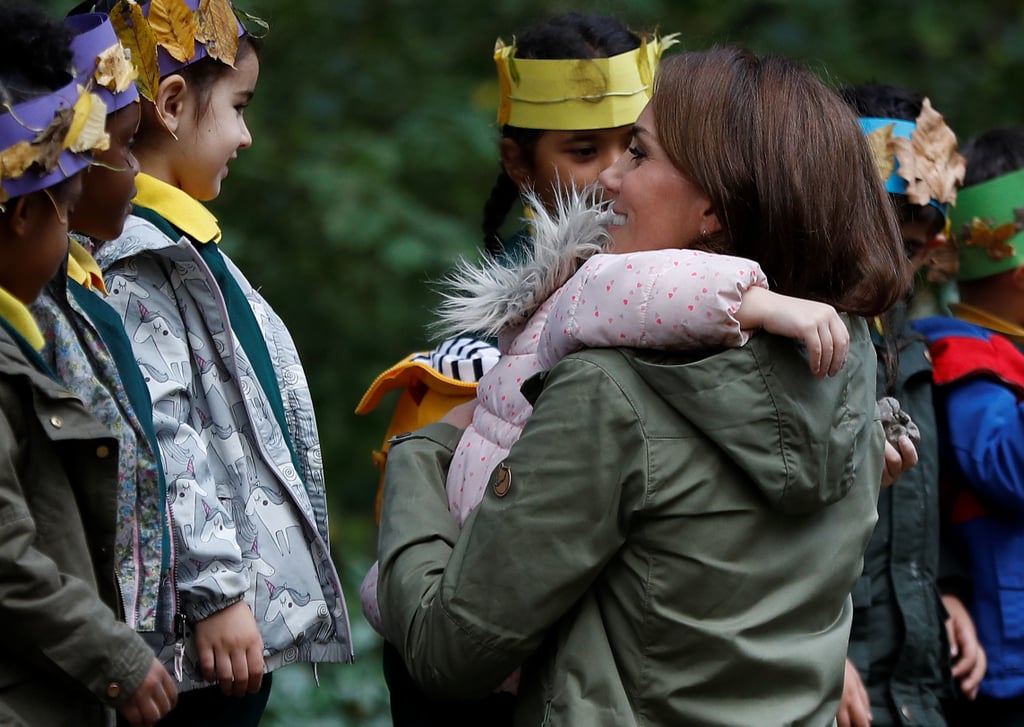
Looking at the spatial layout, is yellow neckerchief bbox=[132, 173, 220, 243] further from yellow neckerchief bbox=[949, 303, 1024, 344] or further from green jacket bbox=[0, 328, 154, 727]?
yellow neckerchief bbox=[949, 303, 1024, 344]

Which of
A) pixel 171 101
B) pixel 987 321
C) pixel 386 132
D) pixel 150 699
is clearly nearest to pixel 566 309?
pixel 150 699

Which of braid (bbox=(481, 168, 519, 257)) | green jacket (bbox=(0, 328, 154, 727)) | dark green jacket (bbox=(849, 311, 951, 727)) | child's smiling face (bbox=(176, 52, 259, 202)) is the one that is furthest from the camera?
braid (bbox=(481, 168, 519, 257))

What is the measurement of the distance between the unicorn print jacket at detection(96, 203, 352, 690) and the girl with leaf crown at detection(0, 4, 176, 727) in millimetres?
246

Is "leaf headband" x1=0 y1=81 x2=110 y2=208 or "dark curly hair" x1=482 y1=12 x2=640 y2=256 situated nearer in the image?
"leaf headband" x1=0 y1=81 x2=110 y2=208

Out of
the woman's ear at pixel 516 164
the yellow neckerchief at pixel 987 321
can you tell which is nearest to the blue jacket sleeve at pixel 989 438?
the yellow neckerchief at pixel 987 321

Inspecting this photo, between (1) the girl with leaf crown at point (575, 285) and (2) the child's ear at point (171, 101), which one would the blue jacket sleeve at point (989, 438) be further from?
(2) the child's ear at point (171, 101)

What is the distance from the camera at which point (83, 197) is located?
87.3 inches

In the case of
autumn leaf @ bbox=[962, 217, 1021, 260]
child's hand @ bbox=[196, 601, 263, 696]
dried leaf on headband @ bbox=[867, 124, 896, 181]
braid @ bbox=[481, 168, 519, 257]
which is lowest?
child's hand @ bbox=[196, 601, 263, 696]

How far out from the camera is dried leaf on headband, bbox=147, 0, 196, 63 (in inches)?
101

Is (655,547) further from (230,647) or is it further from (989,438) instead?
(989,438)

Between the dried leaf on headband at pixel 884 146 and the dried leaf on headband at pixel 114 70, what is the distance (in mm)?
1841

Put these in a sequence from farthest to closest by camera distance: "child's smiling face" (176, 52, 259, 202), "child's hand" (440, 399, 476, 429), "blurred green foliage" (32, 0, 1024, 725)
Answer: "blurred green foliage" (32, 0, 1024, 725), "child's smiling face" (176, 52, 259, 202), "child's hand" (440, 399, 476, 429)

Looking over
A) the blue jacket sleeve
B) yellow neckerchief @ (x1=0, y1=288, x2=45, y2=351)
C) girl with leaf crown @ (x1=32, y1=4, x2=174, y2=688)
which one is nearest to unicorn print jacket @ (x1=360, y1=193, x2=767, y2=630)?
girl with leaf crown @ (x1=32, y1=4, x2=174, y2=688)

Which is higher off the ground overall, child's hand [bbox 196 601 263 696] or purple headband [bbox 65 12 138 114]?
purple headband [bbox 65 12 138 114]
